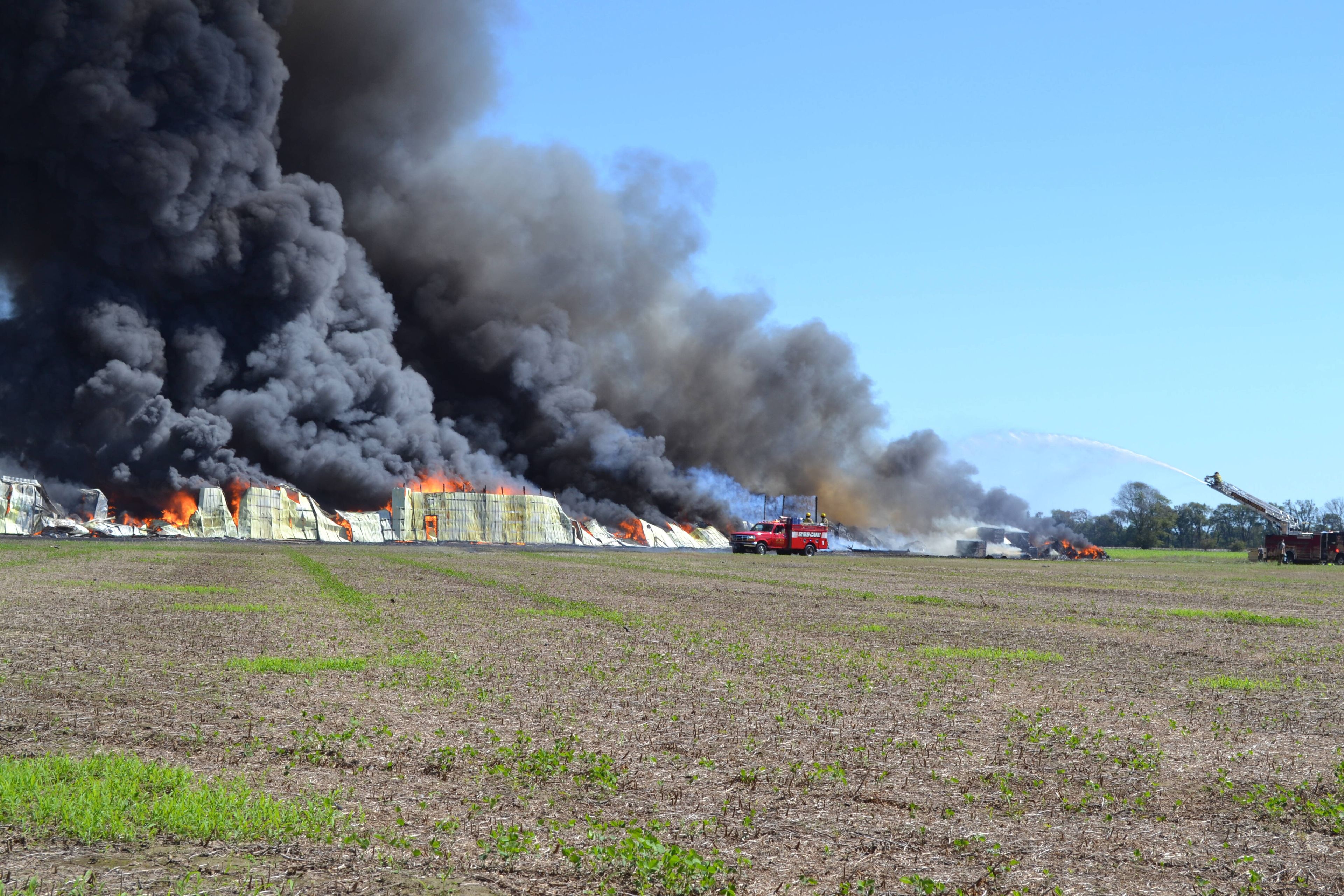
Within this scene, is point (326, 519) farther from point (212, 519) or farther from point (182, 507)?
point (182, 507)

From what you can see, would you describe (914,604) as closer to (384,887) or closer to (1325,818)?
(1325,818)

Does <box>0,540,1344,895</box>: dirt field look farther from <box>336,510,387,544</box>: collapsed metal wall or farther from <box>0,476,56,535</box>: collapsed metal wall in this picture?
<box>336,510,387,544</box>: collapsed metal wall

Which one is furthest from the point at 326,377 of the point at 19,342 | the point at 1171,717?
the point at 1171,717

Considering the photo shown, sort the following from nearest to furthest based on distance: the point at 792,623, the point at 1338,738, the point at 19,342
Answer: the point at 1338,738
the point at 792,623
the point at 19,342

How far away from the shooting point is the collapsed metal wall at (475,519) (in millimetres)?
91812

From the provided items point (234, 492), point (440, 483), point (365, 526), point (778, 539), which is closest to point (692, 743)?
point (778, 539)

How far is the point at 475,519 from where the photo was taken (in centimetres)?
9431

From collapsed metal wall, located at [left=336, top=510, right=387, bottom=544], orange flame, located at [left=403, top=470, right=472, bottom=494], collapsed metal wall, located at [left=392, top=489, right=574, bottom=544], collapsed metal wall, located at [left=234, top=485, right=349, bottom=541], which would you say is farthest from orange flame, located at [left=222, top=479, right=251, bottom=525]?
orange flame, located at [left=403, top=470, right=472, bottom=494]

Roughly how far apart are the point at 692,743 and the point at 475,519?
280ft

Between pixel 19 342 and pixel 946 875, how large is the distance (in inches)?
3862

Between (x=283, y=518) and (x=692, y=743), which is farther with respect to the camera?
(x=283, y=518)

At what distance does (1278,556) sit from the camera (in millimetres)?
81688

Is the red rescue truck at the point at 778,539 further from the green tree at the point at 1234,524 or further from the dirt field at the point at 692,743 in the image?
the green tree at the point at 1234,524

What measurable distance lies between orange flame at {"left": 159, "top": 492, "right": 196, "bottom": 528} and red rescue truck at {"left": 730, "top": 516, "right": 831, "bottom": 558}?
41784 mm
